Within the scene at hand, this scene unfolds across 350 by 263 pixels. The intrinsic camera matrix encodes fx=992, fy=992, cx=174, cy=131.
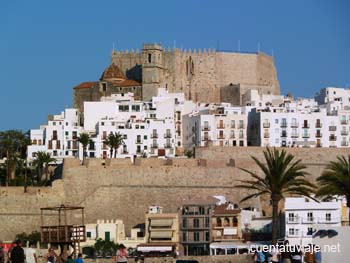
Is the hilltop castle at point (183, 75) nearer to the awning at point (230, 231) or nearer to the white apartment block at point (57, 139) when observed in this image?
the white apartment block at point (57, 139)

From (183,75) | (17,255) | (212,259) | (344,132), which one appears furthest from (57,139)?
(17,255)

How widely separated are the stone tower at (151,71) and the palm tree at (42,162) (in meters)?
13.4

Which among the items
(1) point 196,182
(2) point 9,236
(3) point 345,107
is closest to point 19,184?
(2) point 9,236

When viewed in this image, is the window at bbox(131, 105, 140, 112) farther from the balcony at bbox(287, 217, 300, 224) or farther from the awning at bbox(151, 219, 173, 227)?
the balcony at bbox(287, 217, 300, 224)

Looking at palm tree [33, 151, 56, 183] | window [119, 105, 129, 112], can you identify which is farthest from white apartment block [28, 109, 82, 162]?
window [119, 105, 129, 112]

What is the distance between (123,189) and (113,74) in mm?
22454

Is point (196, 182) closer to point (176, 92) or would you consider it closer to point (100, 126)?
point (100, 126)

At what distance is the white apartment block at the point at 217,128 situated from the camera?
75.6 meters

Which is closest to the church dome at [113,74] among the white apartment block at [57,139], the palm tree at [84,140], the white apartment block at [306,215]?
the white apartment block at [57,139]

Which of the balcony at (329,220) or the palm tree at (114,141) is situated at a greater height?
the palm tree at (114,141)

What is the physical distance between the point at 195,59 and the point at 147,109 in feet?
32.5

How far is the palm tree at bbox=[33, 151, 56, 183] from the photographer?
230 feet

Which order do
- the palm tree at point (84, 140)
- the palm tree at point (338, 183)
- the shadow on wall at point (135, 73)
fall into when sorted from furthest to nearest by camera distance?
the shadow on wall at point (135, 73) → the palm tree at point (84, 140) → the palm tree at point (338, 183)

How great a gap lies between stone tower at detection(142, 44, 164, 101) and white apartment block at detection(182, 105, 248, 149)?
6.29 m
